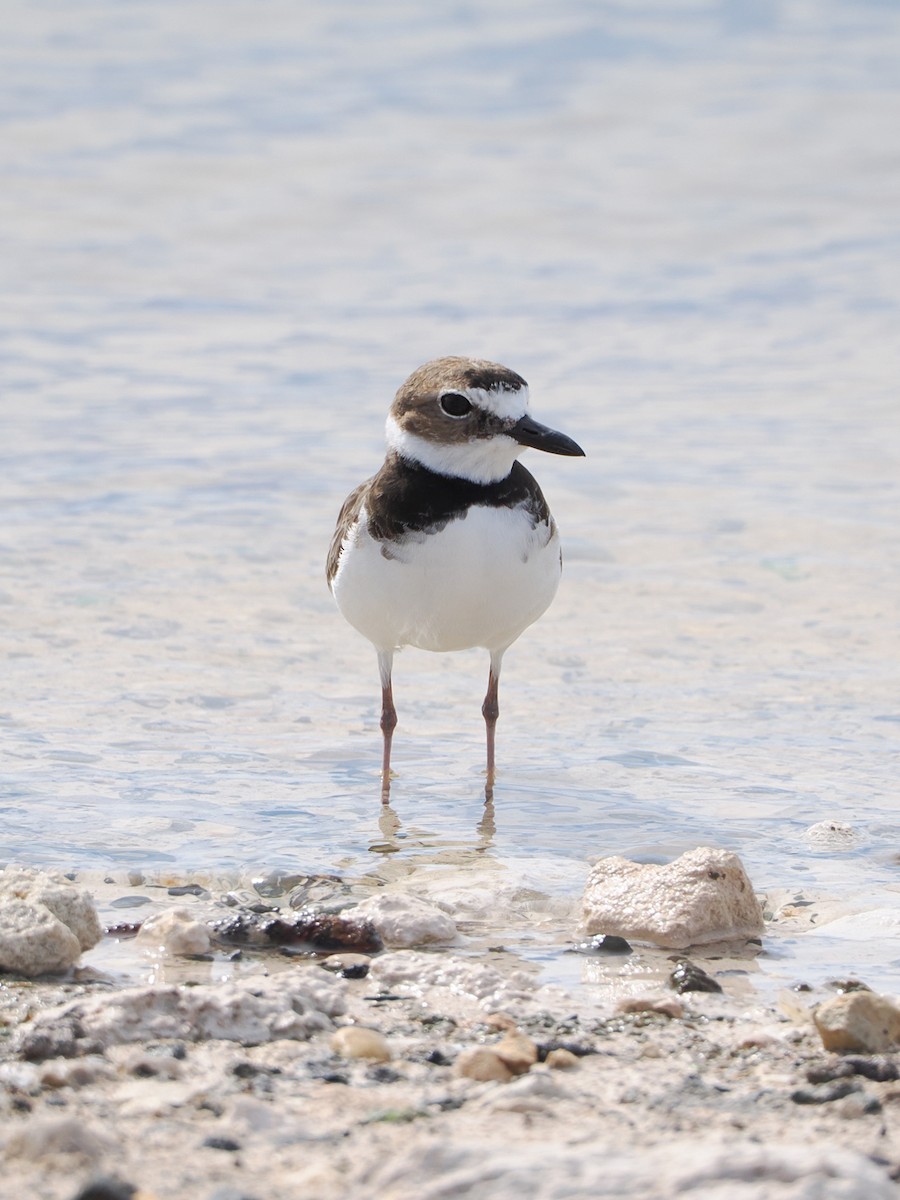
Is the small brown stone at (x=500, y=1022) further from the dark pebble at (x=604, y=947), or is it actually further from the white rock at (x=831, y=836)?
the white rock at (x=831, y=836)

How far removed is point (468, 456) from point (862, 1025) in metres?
3.25

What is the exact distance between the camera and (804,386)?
616 inches

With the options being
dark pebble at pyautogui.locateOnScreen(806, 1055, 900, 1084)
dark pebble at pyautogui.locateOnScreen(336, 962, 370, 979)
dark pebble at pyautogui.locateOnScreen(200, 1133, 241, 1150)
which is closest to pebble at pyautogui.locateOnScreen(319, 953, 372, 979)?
dark pebble at pyautogui.locateOnScreen(336, 962, 370, 979)

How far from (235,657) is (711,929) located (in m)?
4.53

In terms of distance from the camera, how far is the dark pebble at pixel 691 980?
4.77m

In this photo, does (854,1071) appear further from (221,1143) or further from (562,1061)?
(221,1143)

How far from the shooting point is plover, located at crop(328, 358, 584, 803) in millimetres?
6742

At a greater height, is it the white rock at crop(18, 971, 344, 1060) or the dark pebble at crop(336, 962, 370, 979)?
the dark pebble at crop(336, 962, 370, 979)

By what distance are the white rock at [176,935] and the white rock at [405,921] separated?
50cm

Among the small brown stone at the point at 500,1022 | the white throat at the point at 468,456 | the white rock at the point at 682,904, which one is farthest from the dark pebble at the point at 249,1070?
the white throat at the point at 468,456

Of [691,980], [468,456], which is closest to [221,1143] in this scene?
[691,980]

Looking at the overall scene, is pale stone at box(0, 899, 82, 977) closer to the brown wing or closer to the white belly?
the white belly

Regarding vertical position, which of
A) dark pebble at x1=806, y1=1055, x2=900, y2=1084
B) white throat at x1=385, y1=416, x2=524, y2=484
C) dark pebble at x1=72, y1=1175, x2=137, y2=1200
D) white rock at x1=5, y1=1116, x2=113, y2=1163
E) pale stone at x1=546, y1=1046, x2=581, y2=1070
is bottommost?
dark pebble at x1=72, y1=1175, x2=137, y2=1200

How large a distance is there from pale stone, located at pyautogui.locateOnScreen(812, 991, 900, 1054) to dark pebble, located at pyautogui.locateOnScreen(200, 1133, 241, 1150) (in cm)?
155
